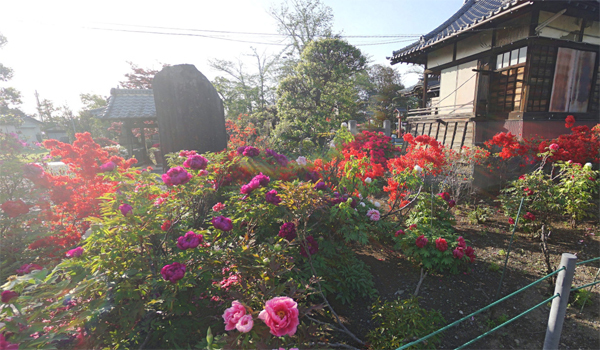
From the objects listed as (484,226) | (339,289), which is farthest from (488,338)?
(484,226)

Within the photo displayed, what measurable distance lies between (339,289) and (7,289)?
2117mm

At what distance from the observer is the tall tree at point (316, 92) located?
31.3 ft

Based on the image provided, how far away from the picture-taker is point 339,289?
92.5 inches

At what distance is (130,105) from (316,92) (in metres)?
8.27

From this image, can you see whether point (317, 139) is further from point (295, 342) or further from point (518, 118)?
point (295, 342)

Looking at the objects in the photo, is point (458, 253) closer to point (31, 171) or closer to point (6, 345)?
point (6, 345)

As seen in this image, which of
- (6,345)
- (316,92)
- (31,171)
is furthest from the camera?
(316,92)

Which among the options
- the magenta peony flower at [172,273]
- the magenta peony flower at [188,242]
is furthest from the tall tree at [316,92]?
the magenta peony flower at [172,273]

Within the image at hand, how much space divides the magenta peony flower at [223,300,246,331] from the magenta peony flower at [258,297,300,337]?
0.12 meters

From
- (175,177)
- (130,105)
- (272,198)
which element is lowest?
(272,198)

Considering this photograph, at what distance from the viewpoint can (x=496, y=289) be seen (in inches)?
105

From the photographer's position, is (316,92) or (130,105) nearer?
(316,92)

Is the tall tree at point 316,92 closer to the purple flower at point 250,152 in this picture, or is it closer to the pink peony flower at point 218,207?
the purple flower at point 250,152

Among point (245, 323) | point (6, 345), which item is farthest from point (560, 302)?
point (6, 345)
